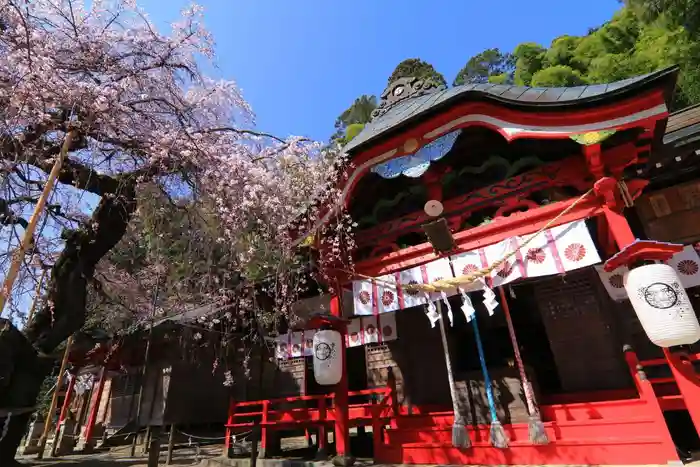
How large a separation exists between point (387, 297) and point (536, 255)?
9.61 feet

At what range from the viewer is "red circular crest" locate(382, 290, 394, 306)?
8000 mm

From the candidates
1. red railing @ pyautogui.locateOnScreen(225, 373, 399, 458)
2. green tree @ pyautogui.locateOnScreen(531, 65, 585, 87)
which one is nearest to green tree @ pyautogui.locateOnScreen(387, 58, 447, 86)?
red railing @ pyautogui.locateOnScreen(225, 373, 399, 458)

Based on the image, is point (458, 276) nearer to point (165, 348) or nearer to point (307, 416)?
point (307, 416)

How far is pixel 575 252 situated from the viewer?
20.5ft

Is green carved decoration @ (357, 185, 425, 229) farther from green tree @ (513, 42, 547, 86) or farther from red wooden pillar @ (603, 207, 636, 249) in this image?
green tree @ (513, 42, 547, 86)

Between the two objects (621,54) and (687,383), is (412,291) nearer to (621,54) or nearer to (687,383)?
(687,383)

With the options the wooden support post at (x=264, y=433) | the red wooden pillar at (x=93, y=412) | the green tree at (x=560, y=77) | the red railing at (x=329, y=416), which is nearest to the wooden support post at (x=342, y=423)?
the red railing at (x=329, y=416)

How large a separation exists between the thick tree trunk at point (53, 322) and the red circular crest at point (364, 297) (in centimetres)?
471

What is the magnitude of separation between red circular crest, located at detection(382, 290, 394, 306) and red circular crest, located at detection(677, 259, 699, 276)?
4933 millimetres

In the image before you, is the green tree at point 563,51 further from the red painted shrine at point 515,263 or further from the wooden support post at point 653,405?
the wooden support post at point 653,405

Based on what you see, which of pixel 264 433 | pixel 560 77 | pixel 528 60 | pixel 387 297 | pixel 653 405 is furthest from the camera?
pixel 528 60

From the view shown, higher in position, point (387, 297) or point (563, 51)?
point (563, 51)

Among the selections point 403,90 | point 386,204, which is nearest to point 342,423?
point 386,204

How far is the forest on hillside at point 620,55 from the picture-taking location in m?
14.3
